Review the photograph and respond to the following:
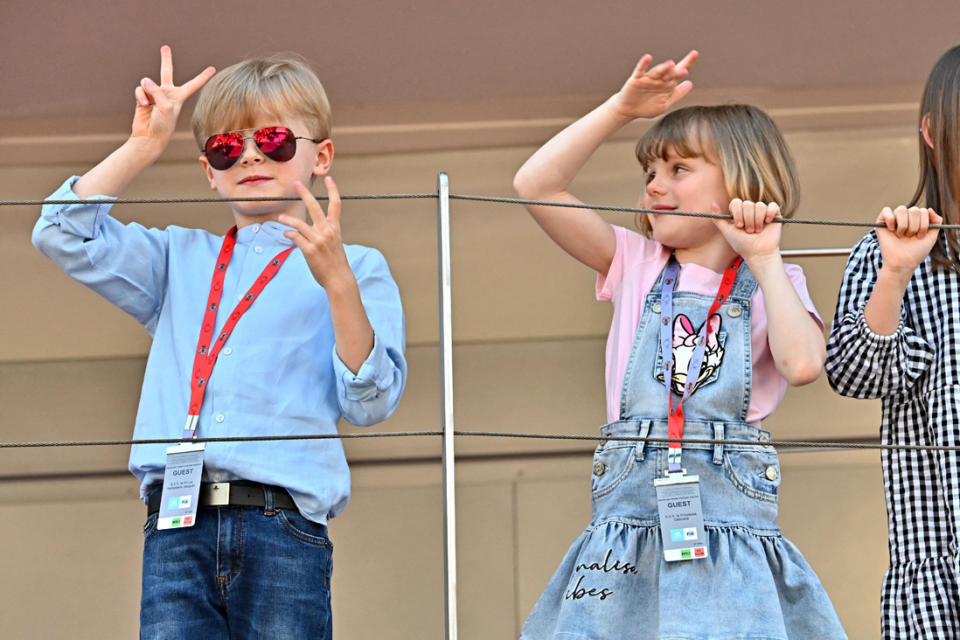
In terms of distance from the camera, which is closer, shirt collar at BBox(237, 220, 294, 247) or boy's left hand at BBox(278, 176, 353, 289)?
boy's left hand at BBox(278, 176, 353, 289)

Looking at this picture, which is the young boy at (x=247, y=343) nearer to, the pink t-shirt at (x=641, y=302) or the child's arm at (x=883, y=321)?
the pink t-shirt at (x=641, y=302)

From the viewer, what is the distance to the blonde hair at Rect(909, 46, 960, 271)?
1.64 meters

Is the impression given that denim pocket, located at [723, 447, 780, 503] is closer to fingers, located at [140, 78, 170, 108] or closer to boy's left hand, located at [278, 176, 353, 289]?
boy's left hand, located at [278, 176, 353, 289]

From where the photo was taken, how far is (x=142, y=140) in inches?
62.6

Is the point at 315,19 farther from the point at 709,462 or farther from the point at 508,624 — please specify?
the point at 709,462

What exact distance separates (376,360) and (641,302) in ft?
1.00

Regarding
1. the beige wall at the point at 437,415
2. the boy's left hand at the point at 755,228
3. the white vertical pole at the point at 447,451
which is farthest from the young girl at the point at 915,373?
the beige wall at the point at 437,415

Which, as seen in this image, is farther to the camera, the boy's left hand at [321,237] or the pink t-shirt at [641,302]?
the pink t-shirt at [641,302]

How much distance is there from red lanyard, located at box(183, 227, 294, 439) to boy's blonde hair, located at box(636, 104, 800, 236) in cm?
43

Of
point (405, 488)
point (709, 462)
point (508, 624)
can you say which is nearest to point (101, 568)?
point (405, 488)

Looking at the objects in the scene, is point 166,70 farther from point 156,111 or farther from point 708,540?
point 708,540

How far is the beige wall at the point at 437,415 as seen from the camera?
3.05m

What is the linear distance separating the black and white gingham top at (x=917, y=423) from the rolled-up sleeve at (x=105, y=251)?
73cm

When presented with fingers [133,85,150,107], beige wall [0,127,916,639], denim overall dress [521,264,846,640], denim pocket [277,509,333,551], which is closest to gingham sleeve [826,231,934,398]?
denim overall dress [521,264,846,640]
